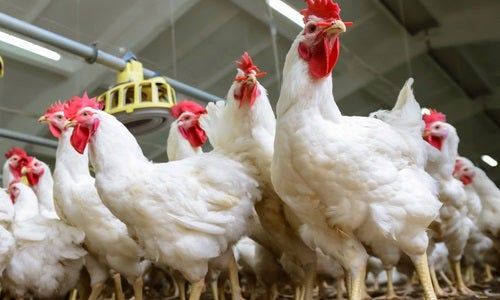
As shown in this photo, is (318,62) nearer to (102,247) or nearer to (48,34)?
(102,247)

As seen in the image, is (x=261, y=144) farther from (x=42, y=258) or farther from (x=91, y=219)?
(x=42, y=258)

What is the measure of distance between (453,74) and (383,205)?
4.51m

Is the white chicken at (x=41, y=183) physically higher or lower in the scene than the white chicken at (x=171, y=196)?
higher

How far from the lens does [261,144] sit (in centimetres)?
227

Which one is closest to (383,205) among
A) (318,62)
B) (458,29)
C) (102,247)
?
(318,62)

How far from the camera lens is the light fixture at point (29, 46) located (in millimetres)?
3824

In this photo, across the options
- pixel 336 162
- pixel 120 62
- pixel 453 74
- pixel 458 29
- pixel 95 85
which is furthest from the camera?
pixel 453 74

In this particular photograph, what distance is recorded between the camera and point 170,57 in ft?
16.1

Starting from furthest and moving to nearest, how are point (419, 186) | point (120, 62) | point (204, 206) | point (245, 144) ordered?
point (120, 62) → point (245, 144) → point (204, 206) → point (419, 186)

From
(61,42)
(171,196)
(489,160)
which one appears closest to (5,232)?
(171,196)

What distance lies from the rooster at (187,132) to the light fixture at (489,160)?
446cm

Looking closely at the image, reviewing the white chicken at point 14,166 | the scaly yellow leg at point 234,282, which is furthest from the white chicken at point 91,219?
the white chicken at point 14,166

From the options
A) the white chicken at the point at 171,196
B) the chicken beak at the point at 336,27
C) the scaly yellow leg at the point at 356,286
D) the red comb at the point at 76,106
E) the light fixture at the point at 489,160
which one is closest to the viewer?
the chicken beak at the point at 336,27

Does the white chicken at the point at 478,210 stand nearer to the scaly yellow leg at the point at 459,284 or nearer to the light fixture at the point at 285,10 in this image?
the scaly yellow leg at the point at 459,284
